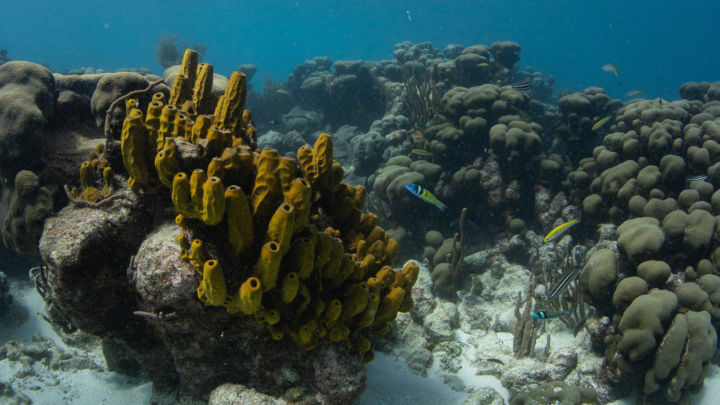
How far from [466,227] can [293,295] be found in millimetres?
5333

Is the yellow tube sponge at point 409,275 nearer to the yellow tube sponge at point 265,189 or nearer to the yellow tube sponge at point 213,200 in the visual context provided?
the yellow tube sponge at point 265,189

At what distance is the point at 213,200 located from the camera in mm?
1843

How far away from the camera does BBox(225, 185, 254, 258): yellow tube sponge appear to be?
1922mm

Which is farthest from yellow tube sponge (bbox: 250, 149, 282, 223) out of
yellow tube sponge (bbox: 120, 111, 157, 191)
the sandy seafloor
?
the sandy seafloor

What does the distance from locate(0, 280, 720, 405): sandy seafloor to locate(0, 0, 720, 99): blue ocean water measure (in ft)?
287

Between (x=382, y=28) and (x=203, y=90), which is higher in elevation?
(x=382, y=28)

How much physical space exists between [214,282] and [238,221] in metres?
0.36

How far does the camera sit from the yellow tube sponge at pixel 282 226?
6.27 feet

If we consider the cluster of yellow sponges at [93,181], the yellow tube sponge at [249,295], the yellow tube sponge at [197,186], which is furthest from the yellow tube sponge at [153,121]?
the yellow tube sponge at [249,295]

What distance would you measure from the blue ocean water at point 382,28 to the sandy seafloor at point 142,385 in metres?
87.4

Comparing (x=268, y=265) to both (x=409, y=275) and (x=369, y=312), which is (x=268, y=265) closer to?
(x=369, y=312)

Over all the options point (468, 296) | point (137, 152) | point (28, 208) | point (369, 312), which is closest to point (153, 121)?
point (137, 152)

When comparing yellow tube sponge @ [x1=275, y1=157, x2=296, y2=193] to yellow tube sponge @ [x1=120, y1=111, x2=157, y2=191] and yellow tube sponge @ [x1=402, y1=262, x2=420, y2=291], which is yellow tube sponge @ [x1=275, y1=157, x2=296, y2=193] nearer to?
yellow tube sponge @ [x1=120, y1=111, x2=157, y2=191]

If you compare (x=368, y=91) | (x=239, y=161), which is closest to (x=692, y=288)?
(x=239, y=161)
